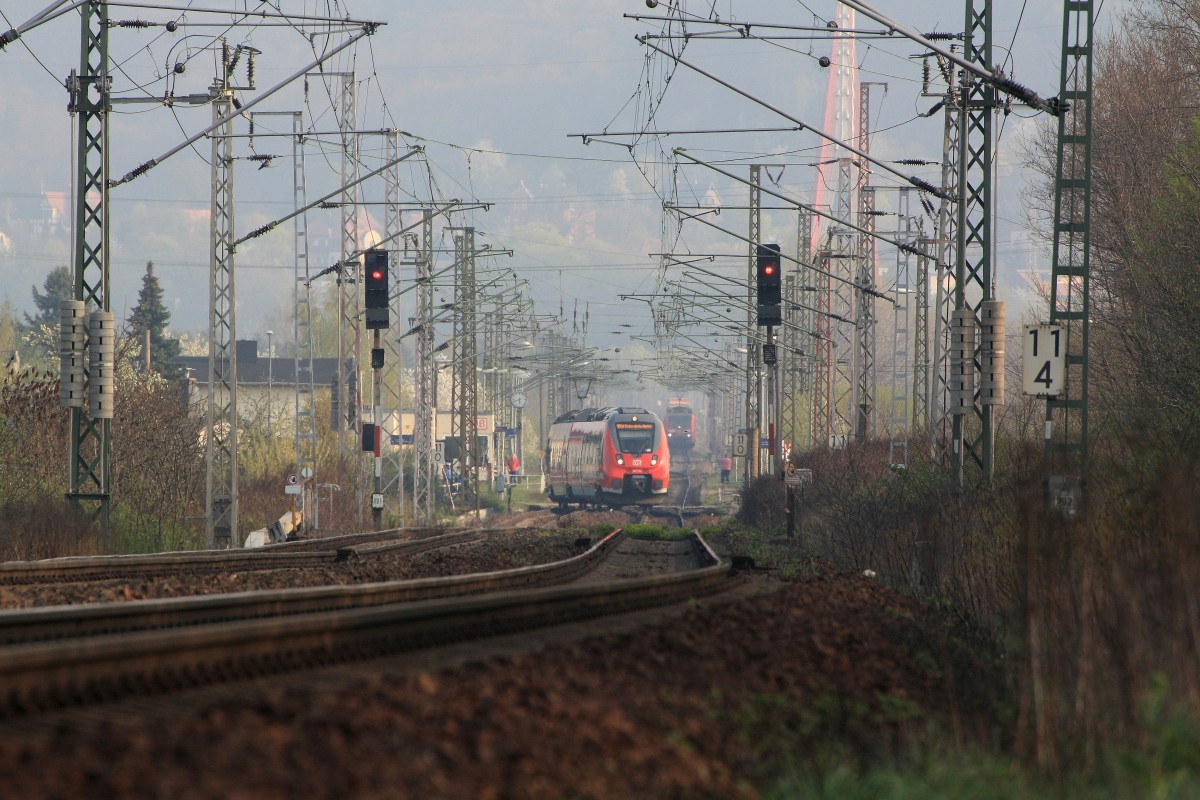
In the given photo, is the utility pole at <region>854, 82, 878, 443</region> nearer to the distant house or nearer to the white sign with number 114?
the white sign with number 114

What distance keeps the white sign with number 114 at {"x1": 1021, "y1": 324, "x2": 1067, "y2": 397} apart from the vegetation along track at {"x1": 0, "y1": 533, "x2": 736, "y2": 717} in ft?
25.9

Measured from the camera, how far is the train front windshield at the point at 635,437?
57875 mm

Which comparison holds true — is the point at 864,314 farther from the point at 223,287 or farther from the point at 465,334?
the point at 223,287

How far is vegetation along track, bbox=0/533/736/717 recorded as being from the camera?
254 inches

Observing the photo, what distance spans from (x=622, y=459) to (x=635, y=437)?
3.64 feet

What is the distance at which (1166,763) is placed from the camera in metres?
6.08

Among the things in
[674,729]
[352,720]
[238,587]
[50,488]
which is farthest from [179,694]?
[50,488]

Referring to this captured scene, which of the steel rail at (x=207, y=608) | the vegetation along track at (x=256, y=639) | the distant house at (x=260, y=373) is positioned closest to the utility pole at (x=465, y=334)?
the distant house at (x=260, y=373)

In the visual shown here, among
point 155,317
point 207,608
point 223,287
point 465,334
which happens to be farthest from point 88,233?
point 155,317

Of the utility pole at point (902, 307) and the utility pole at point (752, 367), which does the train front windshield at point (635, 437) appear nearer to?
the utility pole at point (752, 367)

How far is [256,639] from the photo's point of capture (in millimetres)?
7656

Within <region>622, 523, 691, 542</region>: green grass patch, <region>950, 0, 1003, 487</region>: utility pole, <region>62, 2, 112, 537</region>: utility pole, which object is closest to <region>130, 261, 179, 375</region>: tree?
<region>622, 523, 691, 542</region>: green grass patch

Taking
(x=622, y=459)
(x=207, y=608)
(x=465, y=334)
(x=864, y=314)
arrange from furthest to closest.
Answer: (x=622, y=459) → (x=465, y=334) → (x=864, y=314) → (x=207, y=608)

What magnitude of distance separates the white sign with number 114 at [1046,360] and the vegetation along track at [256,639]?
25.9 ft
